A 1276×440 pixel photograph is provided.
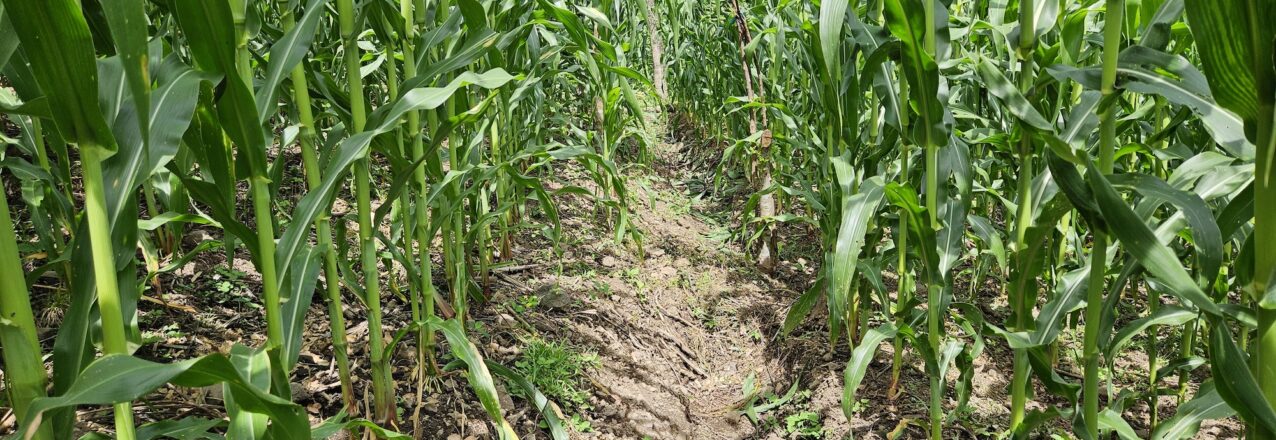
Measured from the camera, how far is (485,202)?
3.57 metres

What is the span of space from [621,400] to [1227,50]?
248cm

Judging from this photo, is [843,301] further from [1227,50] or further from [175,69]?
[175,69]

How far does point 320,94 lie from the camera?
206 cm

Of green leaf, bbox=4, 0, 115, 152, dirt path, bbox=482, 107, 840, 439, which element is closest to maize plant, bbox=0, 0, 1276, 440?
green leaf, bbox=4, 0, 115, 152

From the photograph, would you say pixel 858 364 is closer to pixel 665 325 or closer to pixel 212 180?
pixel 212 180

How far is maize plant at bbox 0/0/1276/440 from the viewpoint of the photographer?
1.11 m

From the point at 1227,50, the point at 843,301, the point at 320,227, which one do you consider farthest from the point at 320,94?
the point at 1227,50

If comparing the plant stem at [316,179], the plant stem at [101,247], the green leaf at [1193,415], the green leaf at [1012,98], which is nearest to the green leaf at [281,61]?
the plant stem at [316,179]

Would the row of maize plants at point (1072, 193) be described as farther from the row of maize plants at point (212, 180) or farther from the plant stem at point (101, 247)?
the plant stem at point (101, 247)

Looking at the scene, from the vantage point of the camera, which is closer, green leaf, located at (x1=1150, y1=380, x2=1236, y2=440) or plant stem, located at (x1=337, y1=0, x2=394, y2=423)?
green leaf, located at (x1=1150, y1=380, x2=1236, y2=440)

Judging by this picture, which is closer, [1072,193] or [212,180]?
[1072,193]

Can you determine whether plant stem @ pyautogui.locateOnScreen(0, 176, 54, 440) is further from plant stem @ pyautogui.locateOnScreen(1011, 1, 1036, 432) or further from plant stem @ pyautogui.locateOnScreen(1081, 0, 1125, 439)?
plant stem @ pyautogui.locateOnScreen(1011, 1, 1036, 432)

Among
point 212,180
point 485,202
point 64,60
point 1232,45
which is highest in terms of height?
point 64,60

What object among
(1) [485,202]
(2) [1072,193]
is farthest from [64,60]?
(1) [485,202]
